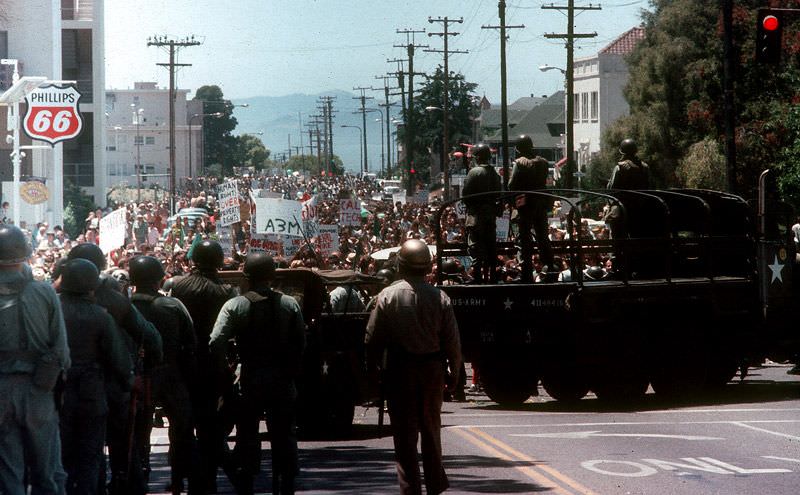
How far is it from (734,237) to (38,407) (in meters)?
12.8

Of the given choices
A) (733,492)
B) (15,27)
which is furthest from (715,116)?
(733,492)

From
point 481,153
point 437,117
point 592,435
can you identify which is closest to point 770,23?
point 481,153

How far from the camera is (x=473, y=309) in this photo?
18.9 meters

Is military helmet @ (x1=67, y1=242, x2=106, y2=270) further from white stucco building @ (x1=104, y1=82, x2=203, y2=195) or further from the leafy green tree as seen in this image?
white stucco building @ (x1=104, y1=82, x2=203, y2=195)

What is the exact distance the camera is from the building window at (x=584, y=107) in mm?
94750

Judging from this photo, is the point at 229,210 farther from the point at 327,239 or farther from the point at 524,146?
the point at 524,146

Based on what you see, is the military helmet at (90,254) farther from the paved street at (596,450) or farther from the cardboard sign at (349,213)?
the cardboard sign at (349,213)

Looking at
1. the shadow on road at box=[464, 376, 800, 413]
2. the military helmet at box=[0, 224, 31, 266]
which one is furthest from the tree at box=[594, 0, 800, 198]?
the military helmet at box=[0, 224, 31, 266]

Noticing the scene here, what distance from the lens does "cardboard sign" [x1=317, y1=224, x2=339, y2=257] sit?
99.6 feet

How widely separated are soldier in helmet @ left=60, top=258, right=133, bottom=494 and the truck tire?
10.3 m

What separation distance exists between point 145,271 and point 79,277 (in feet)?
4.93

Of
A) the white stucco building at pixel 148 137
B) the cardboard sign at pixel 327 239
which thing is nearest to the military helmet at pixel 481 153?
the cardboard sign at pixel 327 239

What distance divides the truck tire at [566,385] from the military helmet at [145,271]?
8.98 metres

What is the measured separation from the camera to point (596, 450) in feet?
46.9
